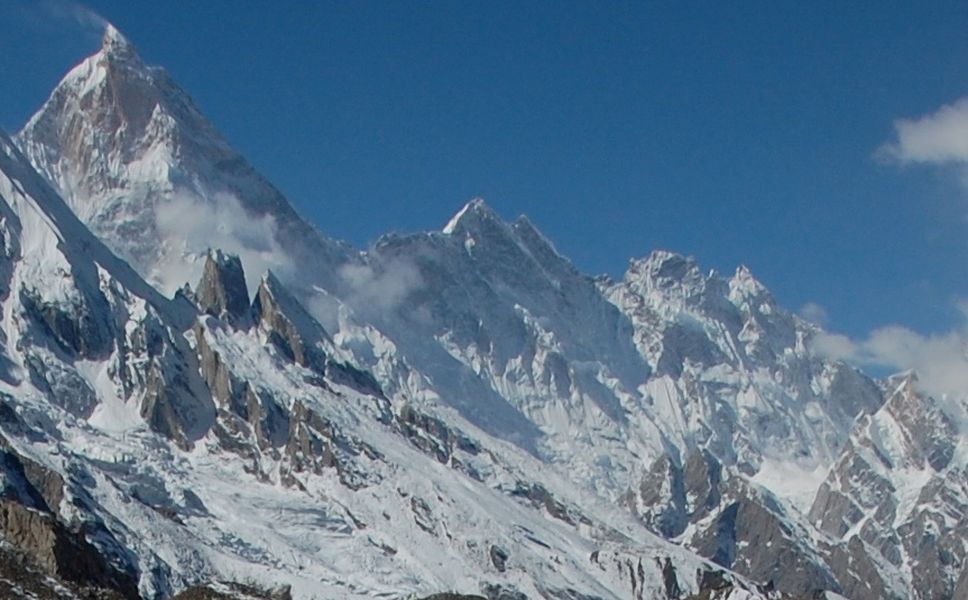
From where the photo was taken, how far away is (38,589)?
611 ft

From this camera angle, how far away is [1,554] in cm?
19500

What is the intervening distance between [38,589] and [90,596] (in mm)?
4627

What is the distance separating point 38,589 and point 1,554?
1045 cm

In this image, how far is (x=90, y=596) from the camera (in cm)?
18700

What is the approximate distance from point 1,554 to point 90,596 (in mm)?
12985
